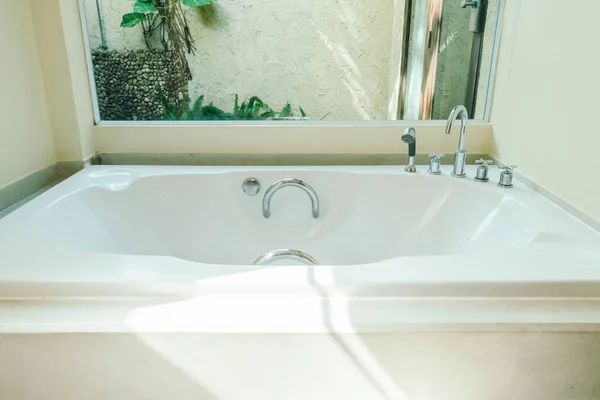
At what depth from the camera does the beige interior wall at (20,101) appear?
47.0 inches

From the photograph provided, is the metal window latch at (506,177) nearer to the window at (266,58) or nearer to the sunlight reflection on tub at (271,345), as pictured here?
the window at (266,58)

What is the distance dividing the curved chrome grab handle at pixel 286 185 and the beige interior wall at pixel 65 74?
2.33 feet

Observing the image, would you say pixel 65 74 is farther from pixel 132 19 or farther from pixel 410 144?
pixel 410 144

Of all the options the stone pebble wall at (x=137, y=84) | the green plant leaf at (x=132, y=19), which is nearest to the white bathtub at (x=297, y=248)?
the stone pebble wall at (x=137, y=84)

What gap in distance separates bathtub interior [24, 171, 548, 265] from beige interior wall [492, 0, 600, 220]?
19 centimetres

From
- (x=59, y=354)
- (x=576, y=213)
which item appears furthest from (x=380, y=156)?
(x=59, y=354)

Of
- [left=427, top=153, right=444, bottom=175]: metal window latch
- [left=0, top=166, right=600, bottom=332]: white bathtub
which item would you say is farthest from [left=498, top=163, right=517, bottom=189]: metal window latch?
[left=427, top=153, right=444, bottom=175]: metal window latch

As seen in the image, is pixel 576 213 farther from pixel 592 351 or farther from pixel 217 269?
pixel 217 269

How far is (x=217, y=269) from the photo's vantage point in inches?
31.6

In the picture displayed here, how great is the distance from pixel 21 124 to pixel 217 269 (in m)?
0.95

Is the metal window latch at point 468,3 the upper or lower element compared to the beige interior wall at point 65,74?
upper

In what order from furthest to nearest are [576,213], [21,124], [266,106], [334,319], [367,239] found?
[266,106] < [367,239] < [21,124] < [576,213] < [334,319]

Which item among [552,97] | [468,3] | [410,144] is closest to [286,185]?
[410,144]

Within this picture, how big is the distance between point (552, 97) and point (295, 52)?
1104 mm
